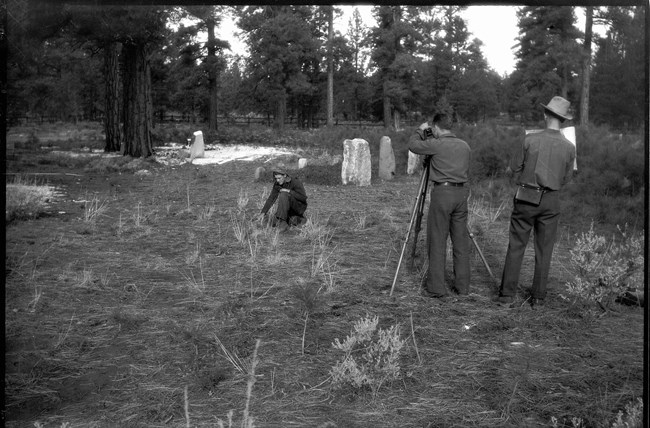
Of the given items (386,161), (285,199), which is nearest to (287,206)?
(285,199)

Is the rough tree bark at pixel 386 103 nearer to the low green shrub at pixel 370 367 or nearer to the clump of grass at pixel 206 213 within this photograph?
the clump of grass at pixel 206 213

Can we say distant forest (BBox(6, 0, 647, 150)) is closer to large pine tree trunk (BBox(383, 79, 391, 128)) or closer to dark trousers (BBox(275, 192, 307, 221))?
large pine tree trunk (BBox(383, 79, 391, 128))

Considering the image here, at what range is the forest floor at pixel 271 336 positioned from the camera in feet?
14.1

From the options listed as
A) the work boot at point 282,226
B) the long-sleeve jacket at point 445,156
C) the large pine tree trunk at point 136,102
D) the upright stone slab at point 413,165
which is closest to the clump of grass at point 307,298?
the long-sleeve jacket at point 445,156

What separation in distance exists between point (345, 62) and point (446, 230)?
4464 centimetres

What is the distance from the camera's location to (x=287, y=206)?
32.9ft

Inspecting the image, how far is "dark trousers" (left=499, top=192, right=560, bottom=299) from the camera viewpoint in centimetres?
630

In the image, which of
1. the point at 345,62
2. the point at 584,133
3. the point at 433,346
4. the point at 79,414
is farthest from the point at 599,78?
the point at 345,62

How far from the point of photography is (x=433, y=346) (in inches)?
215

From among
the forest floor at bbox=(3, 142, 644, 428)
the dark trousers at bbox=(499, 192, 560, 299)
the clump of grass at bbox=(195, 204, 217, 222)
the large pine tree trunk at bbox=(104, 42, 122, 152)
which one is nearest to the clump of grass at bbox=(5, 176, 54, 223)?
the forest floor at bbox=(3, 142, 644, 428)

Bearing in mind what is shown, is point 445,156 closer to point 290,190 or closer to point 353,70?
point 290,190

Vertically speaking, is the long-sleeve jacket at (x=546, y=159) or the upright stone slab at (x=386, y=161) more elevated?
the long-sleeve jacket at (x=546, y=159)

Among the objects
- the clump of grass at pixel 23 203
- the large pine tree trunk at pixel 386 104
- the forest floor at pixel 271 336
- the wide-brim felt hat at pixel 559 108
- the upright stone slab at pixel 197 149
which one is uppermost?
the large pine tree trunk at pixel 386 104

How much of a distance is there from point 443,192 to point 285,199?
→ 12.0 feet
